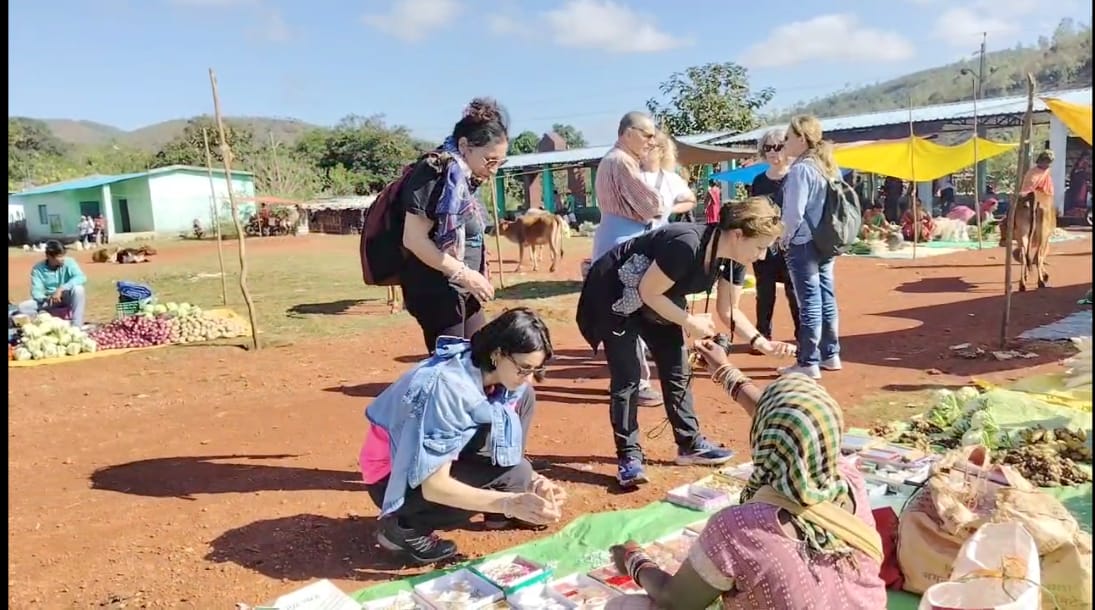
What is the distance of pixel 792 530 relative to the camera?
1944 millimetres

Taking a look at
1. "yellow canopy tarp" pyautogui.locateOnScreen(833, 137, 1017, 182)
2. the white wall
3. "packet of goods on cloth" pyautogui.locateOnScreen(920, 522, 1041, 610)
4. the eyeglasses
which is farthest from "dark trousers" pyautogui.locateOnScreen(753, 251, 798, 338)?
the white wall

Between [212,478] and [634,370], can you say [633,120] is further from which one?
[212,478]

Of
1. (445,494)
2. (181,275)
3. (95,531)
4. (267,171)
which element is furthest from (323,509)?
(267,171)

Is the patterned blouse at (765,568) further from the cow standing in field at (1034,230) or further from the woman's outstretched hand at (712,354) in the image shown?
the cow standing in field at (1034,230)

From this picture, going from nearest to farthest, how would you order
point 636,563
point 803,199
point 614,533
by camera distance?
point 636,563, point 614,533, point 803,199

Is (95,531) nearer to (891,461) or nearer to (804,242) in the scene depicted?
(891,461)

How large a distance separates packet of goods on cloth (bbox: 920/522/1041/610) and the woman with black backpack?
6.92 ft

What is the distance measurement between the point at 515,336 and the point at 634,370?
3.79ft

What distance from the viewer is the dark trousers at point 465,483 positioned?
301 centimetres

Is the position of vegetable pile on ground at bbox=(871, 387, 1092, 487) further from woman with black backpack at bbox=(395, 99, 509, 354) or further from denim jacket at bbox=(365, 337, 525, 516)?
woman with black backpack at bbox=(395, 99, 509, 354)

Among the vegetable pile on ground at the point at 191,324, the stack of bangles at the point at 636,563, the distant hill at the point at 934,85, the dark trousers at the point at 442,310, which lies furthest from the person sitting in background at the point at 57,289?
the distant hill at the point at 934,85

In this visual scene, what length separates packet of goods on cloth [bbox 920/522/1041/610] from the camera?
2076 millimetres

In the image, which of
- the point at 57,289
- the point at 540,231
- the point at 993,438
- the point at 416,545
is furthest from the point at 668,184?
the point at 540,231

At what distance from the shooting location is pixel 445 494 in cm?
274
